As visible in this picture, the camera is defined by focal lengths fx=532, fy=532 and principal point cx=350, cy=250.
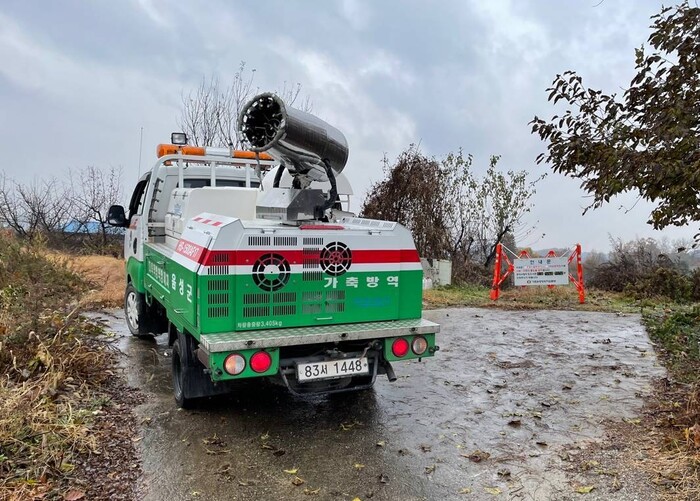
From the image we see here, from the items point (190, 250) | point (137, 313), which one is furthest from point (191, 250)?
point (137, 313)

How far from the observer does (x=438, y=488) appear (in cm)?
346

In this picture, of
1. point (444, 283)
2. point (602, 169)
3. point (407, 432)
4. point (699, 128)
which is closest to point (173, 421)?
point (407, 432)

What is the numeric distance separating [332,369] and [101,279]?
1010 cm

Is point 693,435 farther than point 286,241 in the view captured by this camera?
No

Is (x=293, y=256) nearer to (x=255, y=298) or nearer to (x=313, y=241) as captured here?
(x=313, y=241)

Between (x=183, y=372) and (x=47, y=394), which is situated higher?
(x=183, y=372)

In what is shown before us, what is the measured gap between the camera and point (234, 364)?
12.5ft

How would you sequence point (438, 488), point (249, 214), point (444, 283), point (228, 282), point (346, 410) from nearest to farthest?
point (438, 488), point (228, 282), point (346, 410), point (249, 214), point (444, 283)

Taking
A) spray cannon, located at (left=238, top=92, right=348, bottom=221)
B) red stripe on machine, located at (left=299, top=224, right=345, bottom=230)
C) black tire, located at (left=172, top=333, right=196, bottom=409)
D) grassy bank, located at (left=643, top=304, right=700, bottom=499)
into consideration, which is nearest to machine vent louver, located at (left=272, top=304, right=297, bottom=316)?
red stripe on machine, located at (left=299, top=224, right=345, bottom=230)

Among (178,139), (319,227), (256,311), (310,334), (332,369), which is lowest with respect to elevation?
(332,369)

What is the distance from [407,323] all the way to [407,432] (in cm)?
89

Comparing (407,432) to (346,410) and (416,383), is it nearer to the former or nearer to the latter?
(346,410)

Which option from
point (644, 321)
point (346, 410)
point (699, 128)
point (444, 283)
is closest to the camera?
point (699, 128)

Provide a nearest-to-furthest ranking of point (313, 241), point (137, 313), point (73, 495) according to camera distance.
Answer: point (73, 495), point (313, 241), point (137, 313)
